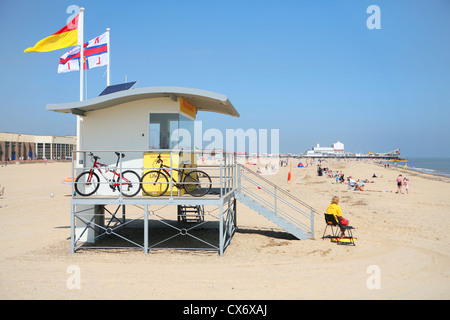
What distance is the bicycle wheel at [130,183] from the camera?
10.6 metres

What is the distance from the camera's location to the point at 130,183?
10.5 m

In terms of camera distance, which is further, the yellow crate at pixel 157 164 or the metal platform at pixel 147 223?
the yellow crate at pixel 157 164

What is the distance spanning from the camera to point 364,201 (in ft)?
74.1

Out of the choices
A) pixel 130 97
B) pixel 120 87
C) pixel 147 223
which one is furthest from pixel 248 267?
pixel 120 87

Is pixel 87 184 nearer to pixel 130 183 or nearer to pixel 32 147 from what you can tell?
pixel 130 183

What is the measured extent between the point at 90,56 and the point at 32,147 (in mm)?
70788

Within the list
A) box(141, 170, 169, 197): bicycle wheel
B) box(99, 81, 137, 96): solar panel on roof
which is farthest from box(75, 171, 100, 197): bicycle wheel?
box(99, 81, 137, 96): solar panel on roof

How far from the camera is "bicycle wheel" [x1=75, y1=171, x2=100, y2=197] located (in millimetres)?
10581

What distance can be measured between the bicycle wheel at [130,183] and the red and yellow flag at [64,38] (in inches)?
261

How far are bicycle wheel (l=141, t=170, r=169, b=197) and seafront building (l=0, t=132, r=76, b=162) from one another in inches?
2343

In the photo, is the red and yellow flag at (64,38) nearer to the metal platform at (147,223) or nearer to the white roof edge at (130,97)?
the white roof edge at (130,97)

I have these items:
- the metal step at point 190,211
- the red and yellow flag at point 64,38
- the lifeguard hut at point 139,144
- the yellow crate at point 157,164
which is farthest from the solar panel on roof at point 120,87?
the metal step at point 190,211

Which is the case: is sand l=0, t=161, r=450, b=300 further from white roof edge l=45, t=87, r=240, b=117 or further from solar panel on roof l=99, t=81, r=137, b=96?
solar panel on roof l=99, t=81, r=137, b=96
